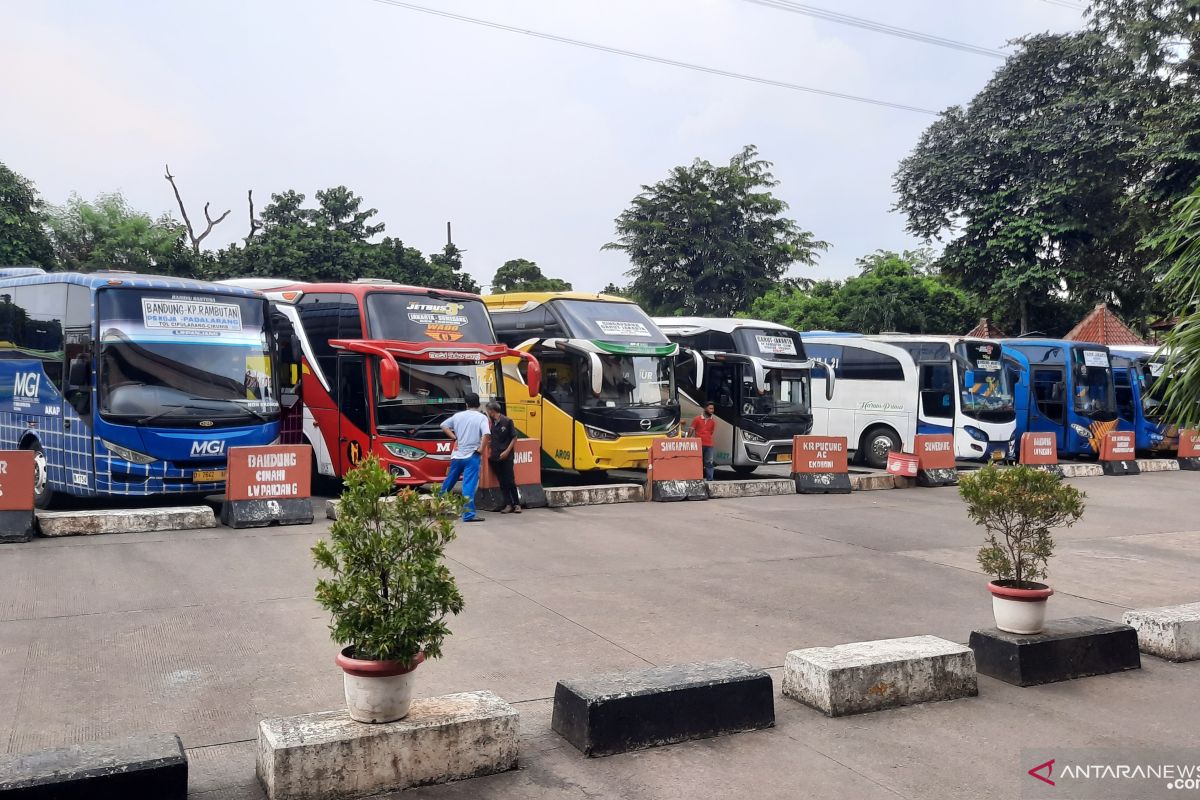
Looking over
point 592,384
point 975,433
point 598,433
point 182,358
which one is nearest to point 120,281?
point 182,358

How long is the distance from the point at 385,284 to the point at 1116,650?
11630 millimetres

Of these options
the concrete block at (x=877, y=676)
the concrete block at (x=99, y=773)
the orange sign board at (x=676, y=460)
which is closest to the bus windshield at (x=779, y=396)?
the orange sign board at (x=676, y=460)

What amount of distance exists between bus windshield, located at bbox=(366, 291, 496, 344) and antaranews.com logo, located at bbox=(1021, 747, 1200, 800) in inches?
441

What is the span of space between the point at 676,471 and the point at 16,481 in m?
8.92

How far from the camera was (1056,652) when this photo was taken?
6133mm

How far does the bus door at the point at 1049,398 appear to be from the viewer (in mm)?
22781

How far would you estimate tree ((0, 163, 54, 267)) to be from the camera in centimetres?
3641

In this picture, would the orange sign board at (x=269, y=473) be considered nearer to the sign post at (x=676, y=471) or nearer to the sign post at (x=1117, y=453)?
the sign post at (x=676, y=471)

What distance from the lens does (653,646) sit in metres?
6.88

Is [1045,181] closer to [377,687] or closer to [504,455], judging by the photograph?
[504,455]

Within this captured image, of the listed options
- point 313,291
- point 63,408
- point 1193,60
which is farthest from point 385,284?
point 1193,60

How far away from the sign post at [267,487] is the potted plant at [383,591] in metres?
7.67

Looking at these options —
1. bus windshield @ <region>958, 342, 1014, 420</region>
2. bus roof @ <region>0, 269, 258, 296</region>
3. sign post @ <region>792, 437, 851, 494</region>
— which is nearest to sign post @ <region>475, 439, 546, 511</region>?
bus roof @ <region>0, 269, 258, 296</region>

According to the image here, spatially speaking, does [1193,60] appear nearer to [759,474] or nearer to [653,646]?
[759,474]
